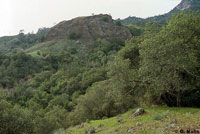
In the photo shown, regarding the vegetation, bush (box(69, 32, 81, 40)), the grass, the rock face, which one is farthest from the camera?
the rock face

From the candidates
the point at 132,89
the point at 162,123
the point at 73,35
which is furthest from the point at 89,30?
the point at 162,123

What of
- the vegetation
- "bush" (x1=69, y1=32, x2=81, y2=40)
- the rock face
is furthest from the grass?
"bush" (x1=69, y1=32, x2=81, y2=40)

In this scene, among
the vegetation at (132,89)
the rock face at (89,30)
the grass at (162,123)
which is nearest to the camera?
the grass at (162,123)

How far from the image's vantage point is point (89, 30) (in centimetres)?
15875

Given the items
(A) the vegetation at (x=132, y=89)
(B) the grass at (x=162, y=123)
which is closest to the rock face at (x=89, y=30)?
(A) the vegetation at (x=132, y=89)

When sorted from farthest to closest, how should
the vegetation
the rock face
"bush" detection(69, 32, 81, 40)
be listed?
1. the rock face
2. "bush" detection(69, 32, 81, 40)
3. the vegetation

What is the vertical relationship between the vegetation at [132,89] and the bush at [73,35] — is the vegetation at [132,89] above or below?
below

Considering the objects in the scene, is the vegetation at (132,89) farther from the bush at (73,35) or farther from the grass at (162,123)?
the bush at (73,35)

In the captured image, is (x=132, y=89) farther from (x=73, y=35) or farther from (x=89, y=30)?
(x=89, y=30)

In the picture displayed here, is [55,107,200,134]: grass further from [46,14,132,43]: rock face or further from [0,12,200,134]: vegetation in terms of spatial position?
[46,14,132,43]: rock face

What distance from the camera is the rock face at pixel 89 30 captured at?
502ft

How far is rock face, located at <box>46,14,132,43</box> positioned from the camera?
15312 centimetres

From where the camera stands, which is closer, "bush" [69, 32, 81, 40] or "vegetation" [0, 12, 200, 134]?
"vegetation" [0, 12, 200, 134]

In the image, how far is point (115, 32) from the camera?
156 metres
